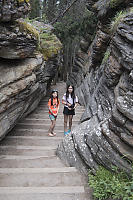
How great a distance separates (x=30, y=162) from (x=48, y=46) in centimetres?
799

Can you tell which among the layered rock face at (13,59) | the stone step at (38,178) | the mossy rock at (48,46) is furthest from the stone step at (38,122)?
the mossy rock at (48,46)

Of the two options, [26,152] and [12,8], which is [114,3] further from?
[26,152]

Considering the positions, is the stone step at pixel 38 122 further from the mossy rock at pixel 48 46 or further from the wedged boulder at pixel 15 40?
the mossy rock at pixel 48 46

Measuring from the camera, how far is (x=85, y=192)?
346 centimetres

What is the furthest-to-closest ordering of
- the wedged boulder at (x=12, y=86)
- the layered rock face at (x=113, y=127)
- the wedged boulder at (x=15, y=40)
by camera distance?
the wedged boulder at (x=12, y=86) < the wedged boulder at (x=15, y=40) < the layered rock face at (x=113, y=127)

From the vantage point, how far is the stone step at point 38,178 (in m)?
3.69

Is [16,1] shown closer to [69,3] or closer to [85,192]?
[85,192]

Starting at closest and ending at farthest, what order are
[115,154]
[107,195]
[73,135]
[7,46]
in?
[107,195]
[115,154]
[7,46]
[73,135]

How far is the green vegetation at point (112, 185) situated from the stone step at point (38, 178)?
536mm

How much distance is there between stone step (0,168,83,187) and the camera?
145 inches

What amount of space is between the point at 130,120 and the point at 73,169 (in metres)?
2.05

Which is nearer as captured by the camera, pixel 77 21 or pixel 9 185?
pixel 9 185

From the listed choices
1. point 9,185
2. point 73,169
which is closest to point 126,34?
point 73,169

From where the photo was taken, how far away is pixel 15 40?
13.7 ft
